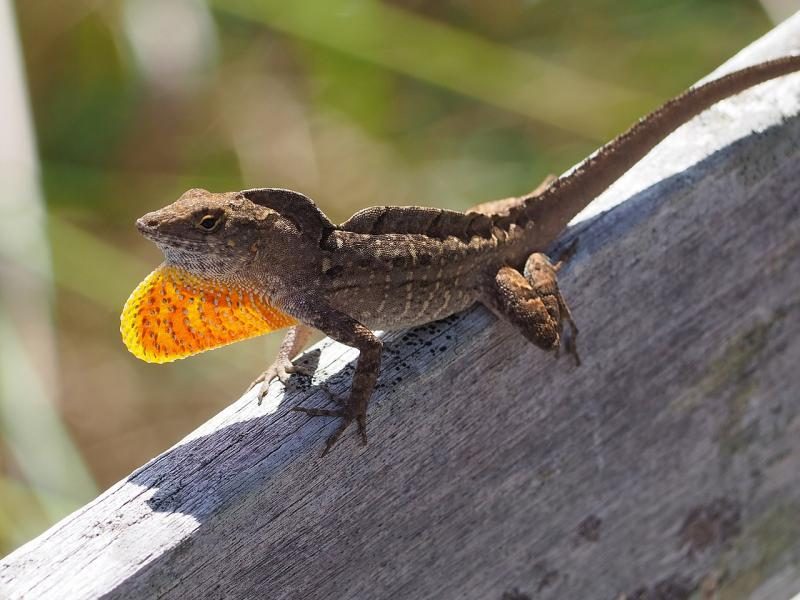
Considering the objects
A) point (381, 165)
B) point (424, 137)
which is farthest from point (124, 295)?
point (424, 137)

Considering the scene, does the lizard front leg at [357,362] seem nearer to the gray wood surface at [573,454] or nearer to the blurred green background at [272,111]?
the gray wood surface at [573,454]

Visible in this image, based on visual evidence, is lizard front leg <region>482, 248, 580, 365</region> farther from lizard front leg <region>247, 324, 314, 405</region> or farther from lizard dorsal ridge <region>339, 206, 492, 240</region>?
lizard front leg <region>247, 324, 314, 405</region>

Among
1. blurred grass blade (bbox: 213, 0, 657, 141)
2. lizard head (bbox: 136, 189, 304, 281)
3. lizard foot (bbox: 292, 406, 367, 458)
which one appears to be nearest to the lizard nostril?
lizard head (bbox: 136, 189, 304, 281)

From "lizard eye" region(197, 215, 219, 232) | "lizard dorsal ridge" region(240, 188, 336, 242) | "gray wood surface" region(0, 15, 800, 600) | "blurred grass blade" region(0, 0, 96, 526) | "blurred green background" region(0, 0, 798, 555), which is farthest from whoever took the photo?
"blurred green background" region(0, 0, 798, 555)

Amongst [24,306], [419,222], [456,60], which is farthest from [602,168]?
[24,306]

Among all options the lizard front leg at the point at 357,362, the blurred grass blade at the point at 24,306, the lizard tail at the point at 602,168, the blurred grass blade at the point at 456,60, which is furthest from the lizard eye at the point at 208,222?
the blurred grass blade at the point at 456,60

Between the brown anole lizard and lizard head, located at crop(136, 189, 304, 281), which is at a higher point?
lizard head, located at crop(136, 189, 304, 281)

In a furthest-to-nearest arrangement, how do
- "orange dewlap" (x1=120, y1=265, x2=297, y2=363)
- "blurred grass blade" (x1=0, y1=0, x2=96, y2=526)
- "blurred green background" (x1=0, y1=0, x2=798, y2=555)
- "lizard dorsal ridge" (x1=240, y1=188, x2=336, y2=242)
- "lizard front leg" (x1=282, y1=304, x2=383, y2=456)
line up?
"blurred green background" (x1=0, y1=0, x2=798, y2=555)
"blurred grass blade" (x1=0, y1=0, x2=96, y2=526)
"lizard dorsal ridge" (x1=240, y1=188, x2=336, y2=242)
"orange dewlap" (x1=120, y1=265, x2=297, y2=363)
"lizard front leg" (x1=282, y1=304, x2=383, y2=456)
